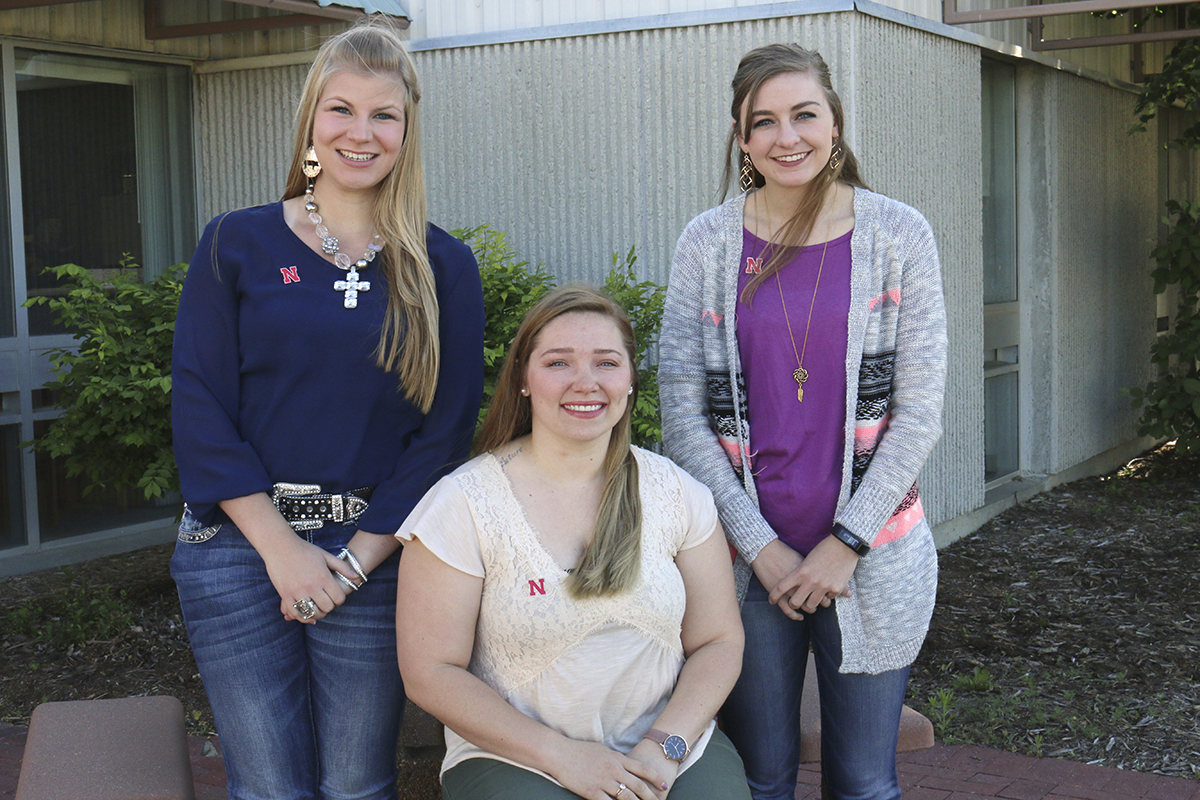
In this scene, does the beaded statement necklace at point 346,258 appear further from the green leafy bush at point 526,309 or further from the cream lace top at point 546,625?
the green leafy bush at point 526,309

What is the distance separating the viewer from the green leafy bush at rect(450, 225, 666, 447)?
555 cm

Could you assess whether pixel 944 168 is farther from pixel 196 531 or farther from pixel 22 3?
pixel 196 531

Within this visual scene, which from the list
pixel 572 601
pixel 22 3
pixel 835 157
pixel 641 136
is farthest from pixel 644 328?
pixel 22 3

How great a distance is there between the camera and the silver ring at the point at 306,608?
2.44m

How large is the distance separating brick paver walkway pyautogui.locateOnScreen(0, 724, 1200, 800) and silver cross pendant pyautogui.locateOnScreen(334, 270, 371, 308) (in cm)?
253

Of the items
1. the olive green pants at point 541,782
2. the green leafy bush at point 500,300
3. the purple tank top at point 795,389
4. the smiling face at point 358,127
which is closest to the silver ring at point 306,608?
the olive green pants at point 541,782

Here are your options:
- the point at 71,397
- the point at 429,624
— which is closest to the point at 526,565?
the point at 429,624

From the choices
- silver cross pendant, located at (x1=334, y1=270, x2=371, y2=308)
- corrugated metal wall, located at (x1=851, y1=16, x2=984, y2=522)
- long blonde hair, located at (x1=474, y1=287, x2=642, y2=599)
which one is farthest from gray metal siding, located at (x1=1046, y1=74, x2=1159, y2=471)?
silver cross pendant, located at (x1=334, y1=270, x2=371, y2=308)

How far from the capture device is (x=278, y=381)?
8.19 ft

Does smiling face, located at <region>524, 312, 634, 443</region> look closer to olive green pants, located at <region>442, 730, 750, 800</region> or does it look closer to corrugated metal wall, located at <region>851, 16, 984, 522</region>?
olive green pants, located at <region>442, 730, 750, 800</region>

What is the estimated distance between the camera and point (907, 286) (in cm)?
267

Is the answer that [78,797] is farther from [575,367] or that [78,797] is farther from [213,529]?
[575,367]

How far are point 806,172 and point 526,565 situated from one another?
1.02m

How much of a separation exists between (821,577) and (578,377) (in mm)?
Result: 654
